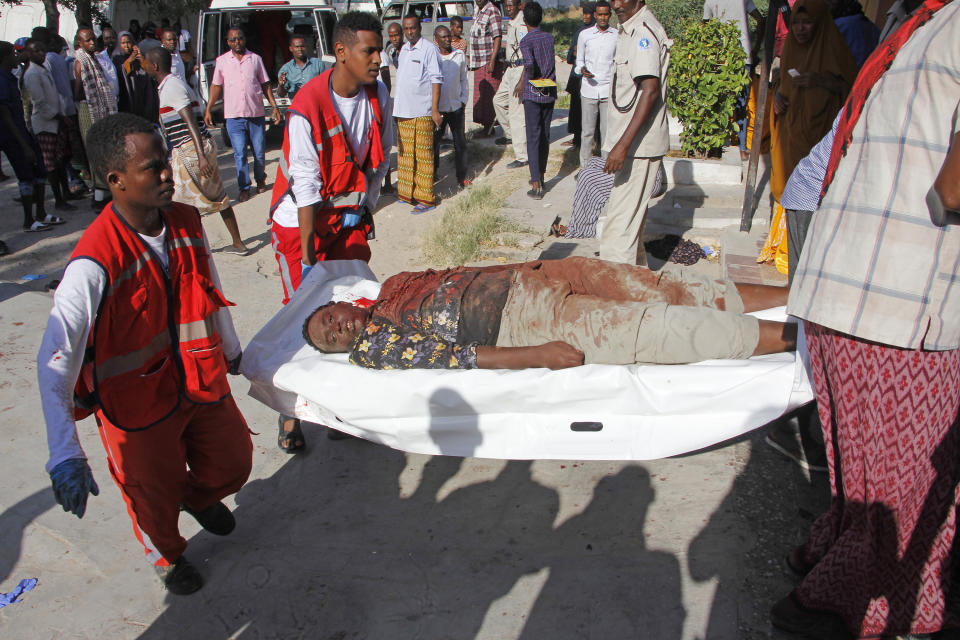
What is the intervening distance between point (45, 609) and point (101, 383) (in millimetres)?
1058

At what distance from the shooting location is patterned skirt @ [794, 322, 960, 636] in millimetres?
1875

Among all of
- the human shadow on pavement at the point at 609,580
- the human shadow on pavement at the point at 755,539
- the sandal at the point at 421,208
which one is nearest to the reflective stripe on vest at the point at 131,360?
the human shadow on pavement at the point at 609,580

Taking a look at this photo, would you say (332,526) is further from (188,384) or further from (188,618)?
(188,384)

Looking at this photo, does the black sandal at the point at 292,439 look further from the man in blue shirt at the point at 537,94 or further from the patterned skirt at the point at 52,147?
the patterned skirt at the point at 52,147

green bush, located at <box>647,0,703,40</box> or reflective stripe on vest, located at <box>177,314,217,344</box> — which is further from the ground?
green bush, located at <box>647,0,703,40</box>

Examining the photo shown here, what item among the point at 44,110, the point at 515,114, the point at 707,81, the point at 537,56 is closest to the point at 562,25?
the point at 515,114

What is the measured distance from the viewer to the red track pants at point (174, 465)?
7.97 ft

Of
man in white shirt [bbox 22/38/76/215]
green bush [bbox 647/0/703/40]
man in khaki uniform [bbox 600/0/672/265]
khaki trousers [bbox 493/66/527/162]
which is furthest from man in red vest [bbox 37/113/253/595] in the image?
green bush [bbox 647/0/703/40]

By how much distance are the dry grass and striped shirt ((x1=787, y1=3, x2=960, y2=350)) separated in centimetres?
407

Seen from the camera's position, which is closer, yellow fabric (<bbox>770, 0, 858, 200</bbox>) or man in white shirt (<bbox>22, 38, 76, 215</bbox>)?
yellow fabric (<bbox>770, 0, 858, 200</bbox>)

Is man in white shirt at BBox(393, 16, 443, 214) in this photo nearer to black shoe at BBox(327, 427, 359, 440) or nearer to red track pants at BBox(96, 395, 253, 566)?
black shoe at BBox(327, 427, 359, 440)

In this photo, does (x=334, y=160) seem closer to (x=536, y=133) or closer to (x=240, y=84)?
(x=536, y=133)

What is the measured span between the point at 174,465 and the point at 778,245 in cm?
415

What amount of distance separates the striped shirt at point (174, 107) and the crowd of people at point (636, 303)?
325 centimetres
